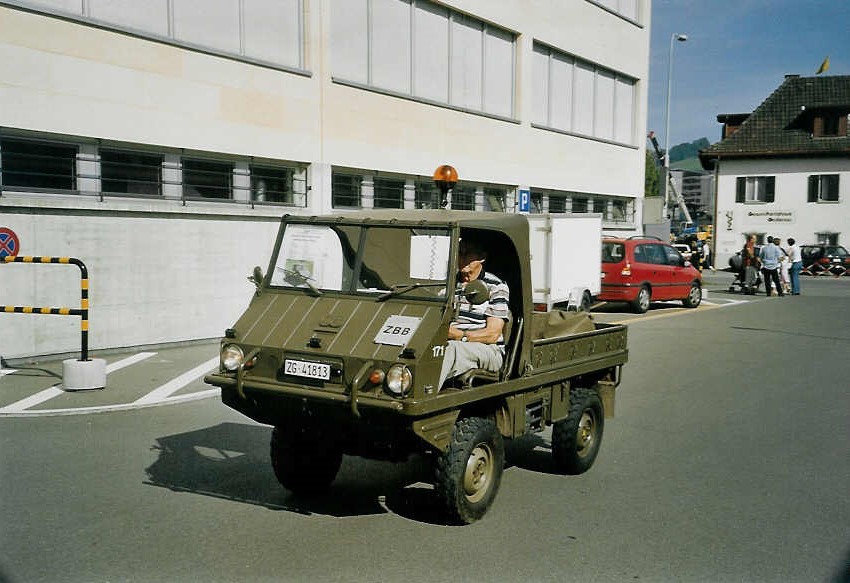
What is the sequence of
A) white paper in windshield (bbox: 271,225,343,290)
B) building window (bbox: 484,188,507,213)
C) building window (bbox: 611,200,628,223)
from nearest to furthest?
white paper in windshield (bbox: 271,225,343,290) → building window (bbox: 484,188,507,213) → building window (bbox: 611,200,628,223)

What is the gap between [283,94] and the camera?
51.3ft

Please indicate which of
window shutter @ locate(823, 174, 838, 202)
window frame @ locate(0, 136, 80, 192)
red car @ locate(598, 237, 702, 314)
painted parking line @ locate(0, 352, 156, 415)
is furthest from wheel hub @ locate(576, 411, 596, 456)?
window shutter @ locate(823, 174, 838, 202)

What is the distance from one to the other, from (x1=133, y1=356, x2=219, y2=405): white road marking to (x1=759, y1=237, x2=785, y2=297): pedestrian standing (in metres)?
19.6

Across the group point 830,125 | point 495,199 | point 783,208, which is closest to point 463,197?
point 495,199

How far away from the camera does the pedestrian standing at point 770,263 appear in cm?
2593

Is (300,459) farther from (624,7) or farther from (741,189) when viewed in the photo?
(741,189)

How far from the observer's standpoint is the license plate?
5.03 m

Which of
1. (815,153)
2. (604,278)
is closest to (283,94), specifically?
(604,278)

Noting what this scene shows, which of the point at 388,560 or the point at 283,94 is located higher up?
the point at 283,94

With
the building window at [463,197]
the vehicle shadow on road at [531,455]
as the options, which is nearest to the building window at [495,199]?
the building window at [463,197]

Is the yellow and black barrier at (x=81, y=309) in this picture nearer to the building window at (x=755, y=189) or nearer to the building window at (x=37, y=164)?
the building window at (x=37, y=164)

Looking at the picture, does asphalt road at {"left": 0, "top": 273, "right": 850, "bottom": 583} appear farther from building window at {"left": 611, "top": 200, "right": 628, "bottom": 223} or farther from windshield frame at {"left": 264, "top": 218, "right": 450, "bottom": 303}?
building window at {"left": 611, "top": 200, "right": 628, "bottom": 223}

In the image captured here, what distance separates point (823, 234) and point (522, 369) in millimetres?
47913

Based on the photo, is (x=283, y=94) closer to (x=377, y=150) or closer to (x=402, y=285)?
(x=377, y=150)
